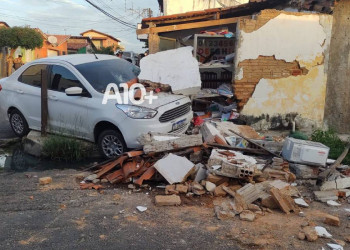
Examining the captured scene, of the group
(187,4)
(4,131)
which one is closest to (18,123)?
(4,131)

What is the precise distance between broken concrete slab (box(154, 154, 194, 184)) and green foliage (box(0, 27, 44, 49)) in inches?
1090

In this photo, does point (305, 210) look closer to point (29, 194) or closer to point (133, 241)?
point (133, 241)

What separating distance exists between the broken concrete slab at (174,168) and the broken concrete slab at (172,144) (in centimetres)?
35

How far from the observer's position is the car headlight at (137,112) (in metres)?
5.59

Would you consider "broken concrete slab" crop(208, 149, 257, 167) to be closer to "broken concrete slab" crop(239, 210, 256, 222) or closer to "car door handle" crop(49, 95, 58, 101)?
"broken concrete slab" crop(239, 210, 256, 222)

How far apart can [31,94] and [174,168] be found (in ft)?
12.5

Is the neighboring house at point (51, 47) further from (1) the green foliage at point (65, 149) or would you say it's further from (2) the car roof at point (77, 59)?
(1) the green foliage at point (65, 149)

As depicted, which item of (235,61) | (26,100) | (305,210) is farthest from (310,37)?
(26,100)

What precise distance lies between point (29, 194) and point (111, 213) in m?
1.43

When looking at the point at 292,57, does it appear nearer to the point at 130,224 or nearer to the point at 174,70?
the point at 174,70

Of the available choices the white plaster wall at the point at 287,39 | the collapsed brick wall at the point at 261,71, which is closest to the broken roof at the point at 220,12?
the white plaster wall at the point at 287,39

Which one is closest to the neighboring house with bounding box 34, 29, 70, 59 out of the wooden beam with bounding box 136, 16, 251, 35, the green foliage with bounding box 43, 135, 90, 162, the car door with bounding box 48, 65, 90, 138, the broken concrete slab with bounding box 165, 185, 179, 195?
the wooden beam with bounding box 136, 16, 251, 35

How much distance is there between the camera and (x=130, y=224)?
3.76m

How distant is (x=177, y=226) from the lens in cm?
371
